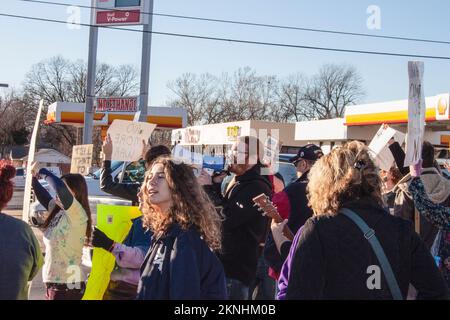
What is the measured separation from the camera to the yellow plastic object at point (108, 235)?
387 cm

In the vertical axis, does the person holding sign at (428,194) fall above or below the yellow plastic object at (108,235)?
above

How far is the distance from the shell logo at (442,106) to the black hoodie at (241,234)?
17.5 meters

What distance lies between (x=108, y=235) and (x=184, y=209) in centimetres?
108

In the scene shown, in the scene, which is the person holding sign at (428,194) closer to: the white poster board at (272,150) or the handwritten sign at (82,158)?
the white poster board at (272,150)

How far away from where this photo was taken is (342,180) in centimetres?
279

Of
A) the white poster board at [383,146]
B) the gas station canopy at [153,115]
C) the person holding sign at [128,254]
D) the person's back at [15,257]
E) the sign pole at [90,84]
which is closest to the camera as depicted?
the person's back at [15,257]

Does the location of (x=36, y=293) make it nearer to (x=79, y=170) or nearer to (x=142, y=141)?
(x=79, y=170)

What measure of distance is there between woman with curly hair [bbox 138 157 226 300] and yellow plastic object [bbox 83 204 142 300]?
66cm

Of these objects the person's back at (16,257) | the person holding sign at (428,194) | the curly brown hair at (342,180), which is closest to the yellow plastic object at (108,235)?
the person's back at (16,257)

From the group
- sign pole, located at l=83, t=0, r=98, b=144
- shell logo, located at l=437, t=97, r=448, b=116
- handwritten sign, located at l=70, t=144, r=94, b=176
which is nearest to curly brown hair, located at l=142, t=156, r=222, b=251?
handwritten sign, located at l=70, t=144, r=94, b=176

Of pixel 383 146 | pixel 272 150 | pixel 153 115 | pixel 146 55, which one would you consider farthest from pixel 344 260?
pixel 153 115

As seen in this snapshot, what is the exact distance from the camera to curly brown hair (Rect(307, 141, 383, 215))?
2785mm

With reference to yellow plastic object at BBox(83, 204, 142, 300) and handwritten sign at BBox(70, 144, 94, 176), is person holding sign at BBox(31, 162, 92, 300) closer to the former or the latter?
yellow plastic object at BBox(83, 204, 142, 300)

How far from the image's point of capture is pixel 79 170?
21.2 feet
